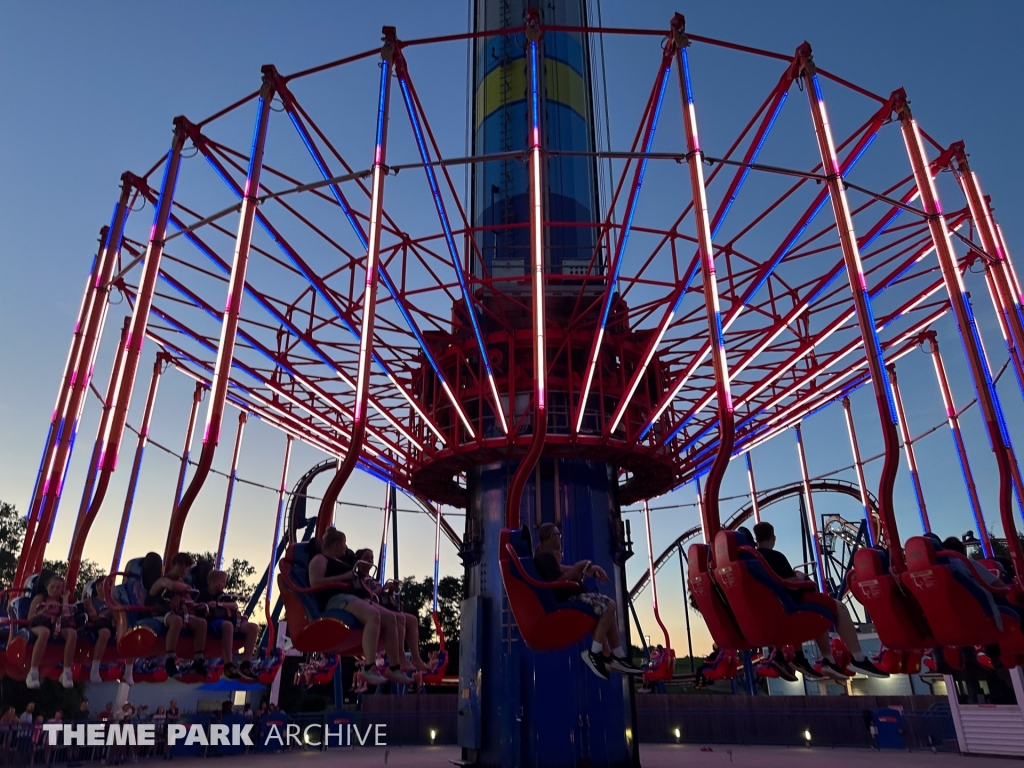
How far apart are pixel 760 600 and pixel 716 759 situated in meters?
17.9

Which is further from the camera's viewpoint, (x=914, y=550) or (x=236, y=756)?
(x=236, y=756)

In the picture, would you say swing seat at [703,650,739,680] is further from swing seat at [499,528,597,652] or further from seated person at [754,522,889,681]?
swing seat at [499,528,597,652]

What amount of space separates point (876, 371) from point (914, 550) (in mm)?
2042

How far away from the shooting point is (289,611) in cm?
885

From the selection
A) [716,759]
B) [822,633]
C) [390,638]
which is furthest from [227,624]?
[716,759]

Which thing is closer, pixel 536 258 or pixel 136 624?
pixel 536 258

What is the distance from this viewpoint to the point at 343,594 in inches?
353

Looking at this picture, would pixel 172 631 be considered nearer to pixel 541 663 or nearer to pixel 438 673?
pixel 438 673

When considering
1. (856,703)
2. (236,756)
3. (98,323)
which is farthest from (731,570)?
(856,703)

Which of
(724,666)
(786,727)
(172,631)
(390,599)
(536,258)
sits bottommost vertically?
Result: (786,727)

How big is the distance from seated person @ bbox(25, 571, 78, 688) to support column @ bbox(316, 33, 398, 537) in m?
4.89

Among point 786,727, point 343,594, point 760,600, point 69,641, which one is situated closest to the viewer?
point 760,600

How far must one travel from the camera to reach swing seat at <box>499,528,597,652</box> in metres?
8.25

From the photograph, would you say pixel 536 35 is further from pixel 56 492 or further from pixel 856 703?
pixel 856 703
